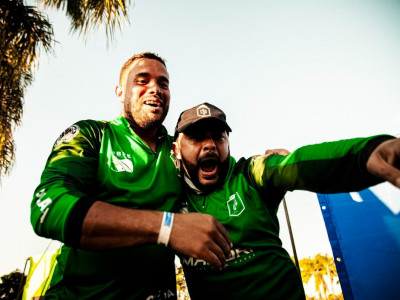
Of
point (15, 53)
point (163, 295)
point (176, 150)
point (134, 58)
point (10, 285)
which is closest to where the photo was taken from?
point (163, 295)

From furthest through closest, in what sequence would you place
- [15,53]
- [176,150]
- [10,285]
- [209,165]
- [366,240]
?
[10,285], [15,53], [366,240], [176,150], [209,165]

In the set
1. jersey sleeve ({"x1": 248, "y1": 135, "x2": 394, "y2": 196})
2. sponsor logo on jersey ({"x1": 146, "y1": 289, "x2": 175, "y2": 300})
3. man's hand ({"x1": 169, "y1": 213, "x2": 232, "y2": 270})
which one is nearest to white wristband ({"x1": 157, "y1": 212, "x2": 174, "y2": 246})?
man's hand ({"x1": 169, "y1": 213, "x2": 232, "y2": 270})

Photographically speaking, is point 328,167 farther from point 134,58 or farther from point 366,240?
point 366,240

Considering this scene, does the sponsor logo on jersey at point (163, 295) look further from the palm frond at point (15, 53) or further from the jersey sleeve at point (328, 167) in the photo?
the palm frond at point (15, 53)

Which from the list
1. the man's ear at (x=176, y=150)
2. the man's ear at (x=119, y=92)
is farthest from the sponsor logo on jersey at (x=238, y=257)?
the man's ear at (x=119, y=92)

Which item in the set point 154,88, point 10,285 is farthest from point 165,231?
point 10,285

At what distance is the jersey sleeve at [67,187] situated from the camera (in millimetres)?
989

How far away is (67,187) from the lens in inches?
45.8

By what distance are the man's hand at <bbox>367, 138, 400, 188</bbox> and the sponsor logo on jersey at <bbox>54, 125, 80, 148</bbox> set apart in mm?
1776

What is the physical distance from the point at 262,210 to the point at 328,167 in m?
0.71

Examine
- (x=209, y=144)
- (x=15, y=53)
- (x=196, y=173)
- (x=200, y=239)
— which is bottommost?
(x=200, y=239)

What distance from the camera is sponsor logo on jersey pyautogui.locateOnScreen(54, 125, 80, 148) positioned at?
159 cm

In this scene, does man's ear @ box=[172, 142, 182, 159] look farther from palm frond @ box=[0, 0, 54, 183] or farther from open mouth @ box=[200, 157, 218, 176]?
palm frond @ box=[0, 0, 54, 183]

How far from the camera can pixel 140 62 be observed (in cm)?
251
